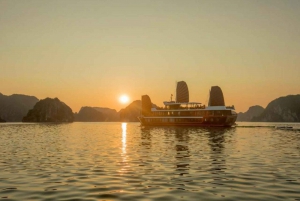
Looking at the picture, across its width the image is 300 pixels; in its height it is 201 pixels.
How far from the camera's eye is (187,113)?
4215 inches

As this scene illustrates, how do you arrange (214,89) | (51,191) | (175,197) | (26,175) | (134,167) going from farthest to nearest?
(214,89) → (134,167) → (26,175) → (51,191) → (175,197)

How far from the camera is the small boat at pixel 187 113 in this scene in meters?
102

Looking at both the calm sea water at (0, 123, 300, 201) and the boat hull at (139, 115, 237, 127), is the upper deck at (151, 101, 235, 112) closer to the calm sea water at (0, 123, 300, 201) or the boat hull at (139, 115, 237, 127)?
Result: the boat hull at (139, 115, 237, 127)

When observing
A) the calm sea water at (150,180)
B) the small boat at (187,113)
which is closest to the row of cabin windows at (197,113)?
the small boat at (187,113)

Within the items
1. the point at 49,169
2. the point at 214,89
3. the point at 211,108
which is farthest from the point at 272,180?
the point at 214,89

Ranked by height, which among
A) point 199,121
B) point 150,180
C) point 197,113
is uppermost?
point 197,113

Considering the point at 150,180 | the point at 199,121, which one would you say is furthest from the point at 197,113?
the point at 150,180

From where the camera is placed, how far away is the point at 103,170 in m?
20.0

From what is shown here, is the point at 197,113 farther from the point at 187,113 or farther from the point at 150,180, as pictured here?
the point at 150,180

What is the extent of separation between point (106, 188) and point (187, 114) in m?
93.8

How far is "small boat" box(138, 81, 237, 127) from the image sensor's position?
101500 millimetres

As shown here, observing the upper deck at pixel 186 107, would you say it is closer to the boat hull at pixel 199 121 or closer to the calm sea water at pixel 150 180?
the boat hull at pixel 199 121

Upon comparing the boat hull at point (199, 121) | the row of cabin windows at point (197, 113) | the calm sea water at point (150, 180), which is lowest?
the calm sea water at point (150, 180)

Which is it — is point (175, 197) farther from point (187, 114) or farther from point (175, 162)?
point (187, 114)
